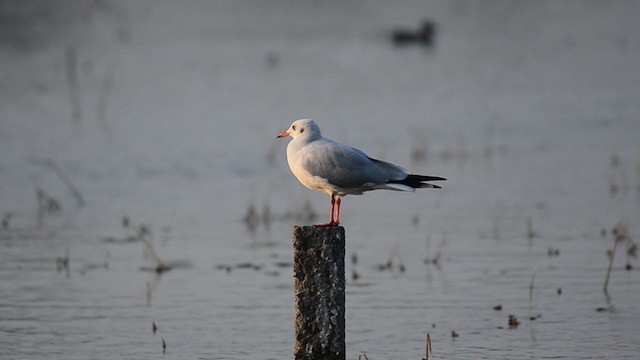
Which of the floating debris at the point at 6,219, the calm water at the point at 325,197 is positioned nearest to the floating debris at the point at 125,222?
the calm water at the point at 325,197

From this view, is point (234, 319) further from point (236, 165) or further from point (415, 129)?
point (415, 129)

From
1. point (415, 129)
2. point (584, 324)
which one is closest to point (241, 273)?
point (584, 324)

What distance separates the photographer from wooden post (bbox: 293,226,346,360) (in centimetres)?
866

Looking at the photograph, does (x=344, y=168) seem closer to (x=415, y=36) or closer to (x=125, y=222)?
(x=125, y=222)

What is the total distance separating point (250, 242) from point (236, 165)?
236 inches

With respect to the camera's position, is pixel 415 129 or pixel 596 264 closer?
pixel 596 264

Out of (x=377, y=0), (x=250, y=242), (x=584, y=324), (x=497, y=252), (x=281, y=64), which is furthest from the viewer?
(x=377, y=0)

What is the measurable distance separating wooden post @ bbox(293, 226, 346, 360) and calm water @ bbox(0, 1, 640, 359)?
898mm

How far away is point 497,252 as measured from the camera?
13.0m

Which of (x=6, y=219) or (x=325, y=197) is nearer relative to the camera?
(x=6, y=219)

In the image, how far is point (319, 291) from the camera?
8680mm

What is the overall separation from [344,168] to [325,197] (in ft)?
25.2

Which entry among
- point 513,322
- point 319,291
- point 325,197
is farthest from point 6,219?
point 319,291

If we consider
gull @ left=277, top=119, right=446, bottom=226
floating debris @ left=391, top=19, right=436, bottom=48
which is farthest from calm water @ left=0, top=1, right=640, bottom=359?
gull @ left=277, top=119, right=446, bottom=226
